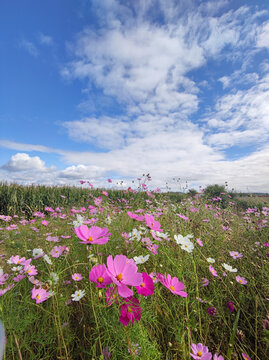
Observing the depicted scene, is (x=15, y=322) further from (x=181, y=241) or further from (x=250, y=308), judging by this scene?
(x=250, y=308)

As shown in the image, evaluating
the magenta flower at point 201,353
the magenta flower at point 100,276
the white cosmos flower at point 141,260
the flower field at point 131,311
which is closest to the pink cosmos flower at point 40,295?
the flower field at point 131,311

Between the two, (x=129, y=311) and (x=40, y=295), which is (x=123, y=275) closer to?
(x=129, y=311)

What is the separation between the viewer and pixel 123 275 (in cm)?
56

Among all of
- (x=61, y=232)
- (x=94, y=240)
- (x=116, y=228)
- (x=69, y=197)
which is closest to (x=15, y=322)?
(x=94, y=240)

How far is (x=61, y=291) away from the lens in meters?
1.42

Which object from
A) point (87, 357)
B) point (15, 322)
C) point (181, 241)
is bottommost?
point (87, 357)

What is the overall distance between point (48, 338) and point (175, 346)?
27.8 inches

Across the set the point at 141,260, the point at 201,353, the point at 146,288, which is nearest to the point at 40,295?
the point at 141,260

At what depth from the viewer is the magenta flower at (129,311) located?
1.90 ft

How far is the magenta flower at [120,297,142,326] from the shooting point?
58 cm

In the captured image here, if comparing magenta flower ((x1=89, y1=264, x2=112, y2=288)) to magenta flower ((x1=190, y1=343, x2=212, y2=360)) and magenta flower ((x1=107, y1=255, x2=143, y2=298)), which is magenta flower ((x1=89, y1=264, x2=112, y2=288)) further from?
magenta flower ((x1=190, y1=343, x2=212, y2=360))

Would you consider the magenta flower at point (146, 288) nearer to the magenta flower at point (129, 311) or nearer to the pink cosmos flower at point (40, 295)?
the magenta flower at point (129, 311)

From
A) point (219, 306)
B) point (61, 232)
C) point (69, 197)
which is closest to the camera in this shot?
point (219, 306)

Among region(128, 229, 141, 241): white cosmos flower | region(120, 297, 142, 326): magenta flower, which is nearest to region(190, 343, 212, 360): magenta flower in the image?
region(120, 297, 142, 326): magenta flower
